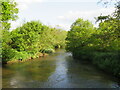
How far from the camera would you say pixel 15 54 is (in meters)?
24.3

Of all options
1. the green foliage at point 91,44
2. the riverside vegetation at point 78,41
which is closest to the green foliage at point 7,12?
the riverside vegetation at point 78,41

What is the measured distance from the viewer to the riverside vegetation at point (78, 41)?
613 inches

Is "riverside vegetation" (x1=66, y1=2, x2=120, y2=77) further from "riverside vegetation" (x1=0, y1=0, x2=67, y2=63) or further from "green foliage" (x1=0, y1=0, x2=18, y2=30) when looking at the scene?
"green foliage" (x1=0, y1=0, x2=18, y2=30)

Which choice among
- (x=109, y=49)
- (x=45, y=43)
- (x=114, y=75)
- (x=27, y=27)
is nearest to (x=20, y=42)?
(x=27, y=27)

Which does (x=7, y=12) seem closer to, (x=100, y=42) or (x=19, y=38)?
(x=19, y=38)

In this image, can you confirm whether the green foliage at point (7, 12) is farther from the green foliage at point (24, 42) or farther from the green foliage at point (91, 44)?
the green foliage at point (91, 44)

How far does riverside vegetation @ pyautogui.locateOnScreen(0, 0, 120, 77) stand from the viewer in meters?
15.6

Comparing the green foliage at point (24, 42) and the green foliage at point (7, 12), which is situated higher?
the green foliage at point (7, 12)

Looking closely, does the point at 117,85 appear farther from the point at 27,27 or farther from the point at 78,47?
the point at 27,27

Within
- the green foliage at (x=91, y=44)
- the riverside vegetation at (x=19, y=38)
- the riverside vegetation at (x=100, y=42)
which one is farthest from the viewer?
the riverside vegetation at (x=19, y=38)

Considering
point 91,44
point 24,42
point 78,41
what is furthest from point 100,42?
point 24,42

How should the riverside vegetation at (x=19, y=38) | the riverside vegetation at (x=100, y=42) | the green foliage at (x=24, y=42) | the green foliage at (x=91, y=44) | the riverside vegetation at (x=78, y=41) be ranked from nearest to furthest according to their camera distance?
the riverside vegetation at (x=100, y=42), the riverside vegetation at (x=78, y=41), the green foliage at (x=91, y=44), the riverside vegetation at (x=19, y=38), the green foliage at (x=24, y=42)

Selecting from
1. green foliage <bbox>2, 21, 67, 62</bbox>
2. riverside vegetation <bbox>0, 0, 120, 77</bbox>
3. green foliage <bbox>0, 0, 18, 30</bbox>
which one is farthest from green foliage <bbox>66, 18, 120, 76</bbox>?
green foliage <bbox>0, 0, 18, 30</bbox>

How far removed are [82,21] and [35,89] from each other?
2225cm
